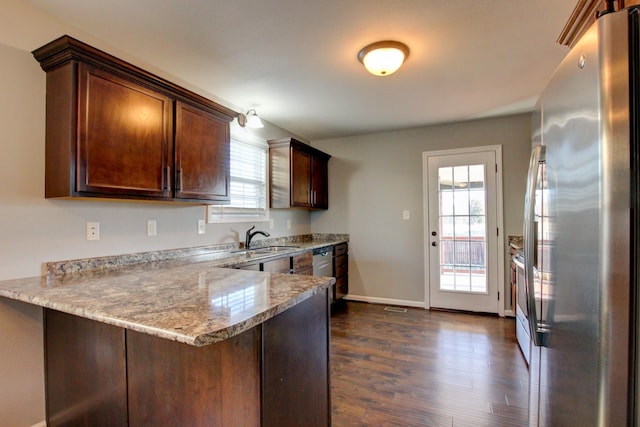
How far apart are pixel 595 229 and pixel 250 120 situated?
2917 mm

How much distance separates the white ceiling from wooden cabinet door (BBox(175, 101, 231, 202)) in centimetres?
42

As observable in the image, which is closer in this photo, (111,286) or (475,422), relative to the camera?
(111,286)

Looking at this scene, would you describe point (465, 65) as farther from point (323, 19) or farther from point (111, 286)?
point (111, 286)

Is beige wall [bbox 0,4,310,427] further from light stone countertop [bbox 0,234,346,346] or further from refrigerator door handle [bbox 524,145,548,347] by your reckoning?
refrigerator door handle [bbox 524,145,548,347]

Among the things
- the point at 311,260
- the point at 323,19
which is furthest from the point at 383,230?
the point at 323,19

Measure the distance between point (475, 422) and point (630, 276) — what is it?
1.62 metres

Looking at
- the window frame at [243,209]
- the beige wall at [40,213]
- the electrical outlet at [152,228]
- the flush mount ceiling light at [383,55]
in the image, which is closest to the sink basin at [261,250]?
the beige wall at [40,213]

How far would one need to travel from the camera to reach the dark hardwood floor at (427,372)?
1.87 meters

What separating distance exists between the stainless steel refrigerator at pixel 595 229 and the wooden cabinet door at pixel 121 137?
209cm

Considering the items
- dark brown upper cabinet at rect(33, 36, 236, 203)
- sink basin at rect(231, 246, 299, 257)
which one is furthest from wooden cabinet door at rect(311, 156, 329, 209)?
dark brown upper cabinet at rect(33, 36, 236, 203)

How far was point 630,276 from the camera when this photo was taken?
2.11 feet

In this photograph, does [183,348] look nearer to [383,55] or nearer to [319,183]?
[383,55]

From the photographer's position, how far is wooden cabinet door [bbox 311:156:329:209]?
4.19 m

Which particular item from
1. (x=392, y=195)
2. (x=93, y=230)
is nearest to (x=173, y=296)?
(x=93, y=230)
